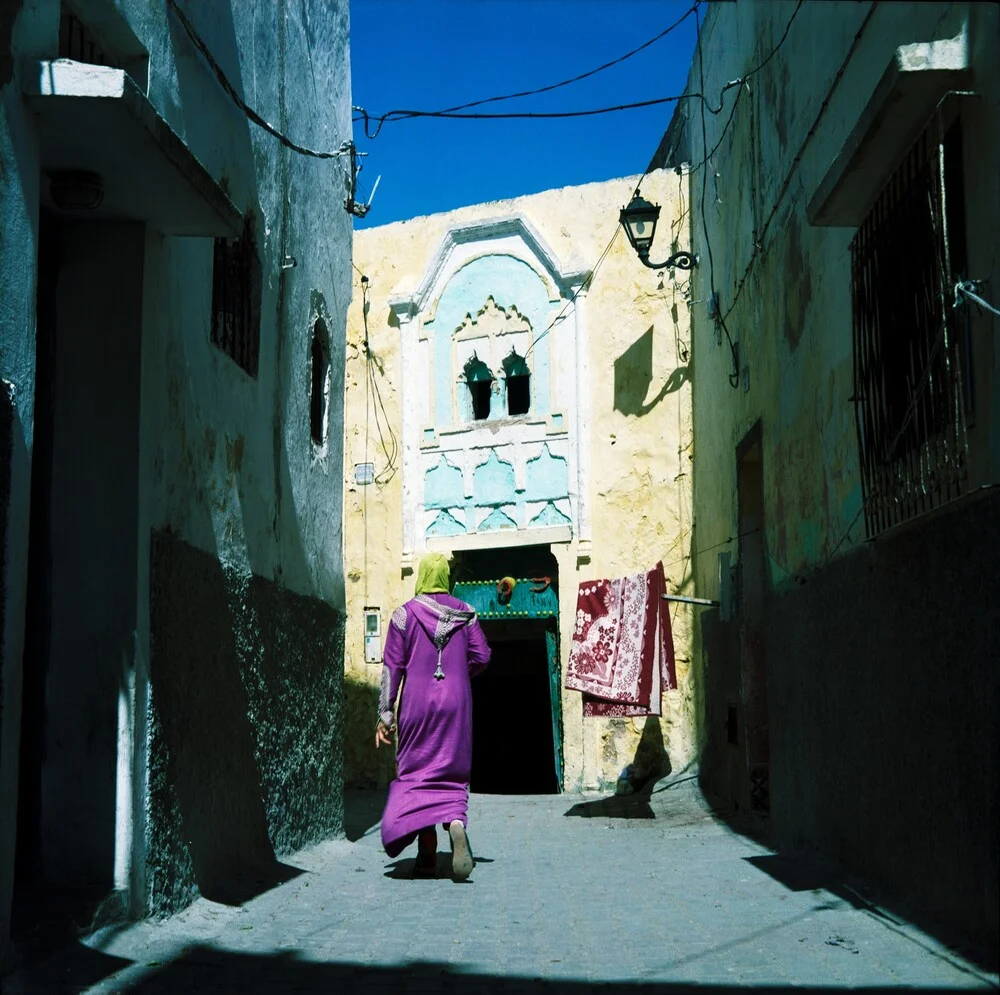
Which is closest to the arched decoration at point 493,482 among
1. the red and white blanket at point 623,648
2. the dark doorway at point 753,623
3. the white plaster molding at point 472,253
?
the white plaster molding at point 472,253

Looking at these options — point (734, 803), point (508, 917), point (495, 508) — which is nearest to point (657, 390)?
point (495, 508)

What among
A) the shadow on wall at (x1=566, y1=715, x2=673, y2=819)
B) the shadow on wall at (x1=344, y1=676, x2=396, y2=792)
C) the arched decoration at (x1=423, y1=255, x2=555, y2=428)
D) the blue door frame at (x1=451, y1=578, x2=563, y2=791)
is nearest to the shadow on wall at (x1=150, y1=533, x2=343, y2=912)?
the shadow on wall at (x1=566, y1=715, x2=673, y2=819)

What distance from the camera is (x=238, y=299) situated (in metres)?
7.47

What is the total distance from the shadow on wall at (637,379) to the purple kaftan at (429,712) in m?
7.87

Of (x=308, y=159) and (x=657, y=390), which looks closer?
(x=308, y=159)

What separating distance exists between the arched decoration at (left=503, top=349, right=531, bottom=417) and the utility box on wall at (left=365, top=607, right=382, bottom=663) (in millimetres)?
3034

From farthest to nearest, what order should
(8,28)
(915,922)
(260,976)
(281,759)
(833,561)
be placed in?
(281,759)
(833,561)
(915,922)
(260,976)
(8,28)

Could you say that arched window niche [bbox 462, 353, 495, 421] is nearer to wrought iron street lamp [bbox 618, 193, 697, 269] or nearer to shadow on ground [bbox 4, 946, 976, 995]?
wrought iron street lamp [bbox 618, 193, 697, 269]

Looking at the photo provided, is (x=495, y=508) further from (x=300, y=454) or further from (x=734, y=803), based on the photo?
(x=300, y=454)

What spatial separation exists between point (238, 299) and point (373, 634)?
9104 mm

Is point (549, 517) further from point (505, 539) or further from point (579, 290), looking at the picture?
point (579, 290)

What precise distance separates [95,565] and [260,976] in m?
1.77

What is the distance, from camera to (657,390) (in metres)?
15.1

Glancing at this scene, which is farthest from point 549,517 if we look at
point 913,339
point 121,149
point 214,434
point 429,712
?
point 121,149
